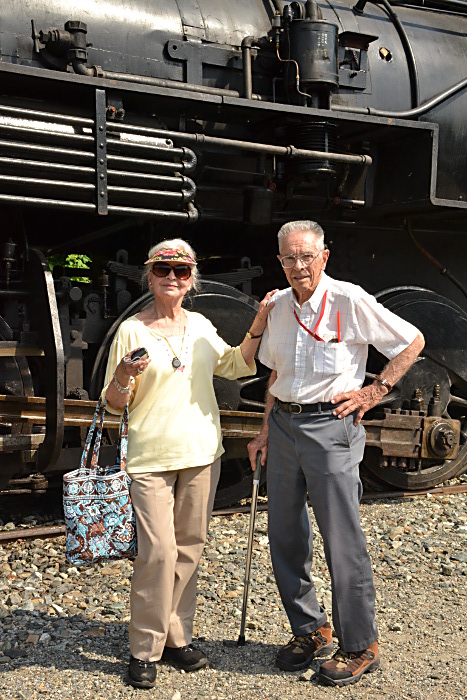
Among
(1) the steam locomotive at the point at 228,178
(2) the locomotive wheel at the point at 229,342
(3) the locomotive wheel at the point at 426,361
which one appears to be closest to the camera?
(1) the steam locomotive at the point at 228,178

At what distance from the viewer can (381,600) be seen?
4.18 m

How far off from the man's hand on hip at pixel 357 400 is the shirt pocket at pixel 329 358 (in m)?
0.10

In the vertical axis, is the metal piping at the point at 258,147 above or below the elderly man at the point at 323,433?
above

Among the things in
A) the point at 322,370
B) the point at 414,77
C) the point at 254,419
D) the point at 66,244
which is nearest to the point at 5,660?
the point at 322,370

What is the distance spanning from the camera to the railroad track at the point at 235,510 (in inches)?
187

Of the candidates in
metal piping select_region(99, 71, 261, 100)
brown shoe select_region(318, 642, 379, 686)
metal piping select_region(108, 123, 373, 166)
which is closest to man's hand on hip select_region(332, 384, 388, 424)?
brown shoe select_region(318, 642, 379, 686)

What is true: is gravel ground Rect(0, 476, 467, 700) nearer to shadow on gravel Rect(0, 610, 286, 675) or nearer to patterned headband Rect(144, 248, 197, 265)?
shadow on gravel Rect(0, 610, 286, 675)

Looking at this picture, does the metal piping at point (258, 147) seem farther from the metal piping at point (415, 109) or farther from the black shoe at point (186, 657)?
the black shoe at point (186, 657)

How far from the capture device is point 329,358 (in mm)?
3275

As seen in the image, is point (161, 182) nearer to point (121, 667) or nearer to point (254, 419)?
point (254, 419)

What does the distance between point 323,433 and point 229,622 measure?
3.68ft

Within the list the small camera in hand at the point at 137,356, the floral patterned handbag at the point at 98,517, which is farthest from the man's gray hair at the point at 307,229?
the floral patterned handbag at the point at 98,517

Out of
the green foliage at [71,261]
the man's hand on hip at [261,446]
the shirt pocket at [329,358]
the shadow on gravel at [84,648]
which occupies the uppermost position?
the green foliage at [71,261]

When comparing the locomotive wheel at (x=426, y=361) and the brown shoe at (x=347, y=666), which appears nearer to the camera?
the brown shoe at (x=347, y=666)
